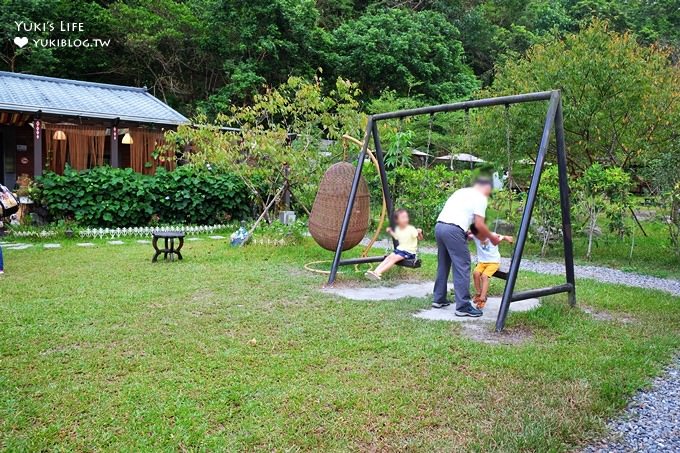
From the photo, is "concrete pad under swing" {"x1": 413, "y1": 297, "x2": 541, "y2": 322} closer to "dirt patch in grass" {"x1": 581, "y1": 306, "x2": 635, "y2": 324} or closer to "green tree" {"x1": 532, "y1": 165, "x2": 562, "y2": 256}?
"dirt patch in grass" {"x1": 581, "y1": 306, "x2": 635, "y2": 324}

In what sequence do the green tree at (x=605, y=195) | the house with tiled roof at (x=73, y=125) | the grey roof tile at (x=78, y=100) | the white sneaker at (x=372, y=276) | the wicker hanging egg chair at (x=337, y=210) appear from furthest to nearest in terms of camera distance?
the house with tiled roof at (x=73, y=125) → the grey roof tile at (x=78, y=100) → the green tree at (x=605, y=195) → the wicker hanging egg chair at (x=337, y=210) → the white sneaker at (x=372, y=276)

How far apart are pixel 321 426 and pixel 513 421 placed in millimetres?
1148

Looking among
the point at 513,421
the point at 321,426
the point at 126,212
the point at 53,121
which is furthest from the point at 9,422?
the point at 53,121

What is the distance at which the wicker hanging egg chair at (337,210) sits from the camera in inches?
337

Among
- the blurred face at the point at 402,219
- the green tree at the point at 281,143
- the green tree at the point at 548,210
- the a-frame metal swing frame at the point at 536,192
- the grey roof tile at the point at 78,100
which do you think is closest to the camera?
the a-frame metal swing frame at the point at 536,192

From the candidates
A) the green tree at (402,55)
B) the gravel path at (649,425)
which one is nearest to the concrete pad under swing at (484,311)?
the gravel path at (649,425)

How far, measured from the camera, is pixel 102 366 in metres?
4.24

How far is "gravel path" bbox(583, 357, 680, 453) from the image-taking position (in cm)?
320

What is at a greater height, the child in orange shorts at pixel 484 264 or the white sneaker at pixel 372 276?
the child in orange shorts at pixel 484 264

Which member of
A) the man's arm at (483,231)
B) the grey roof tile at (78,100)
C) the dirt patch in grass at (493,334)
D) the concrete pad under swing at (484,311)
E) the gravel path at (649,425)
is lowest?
the gravel path at (649,425)

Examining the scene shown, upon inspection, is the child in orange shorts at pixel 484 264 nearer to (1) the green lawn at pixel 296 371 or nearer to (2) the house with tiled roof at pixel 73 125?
(1) the green lawn at pixel 296 371

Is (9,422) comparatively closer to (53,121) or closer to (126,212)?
(126,212)

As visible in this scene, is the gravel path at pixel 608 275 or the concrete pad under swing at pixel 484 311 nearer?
the concrete pad under swing at pixel 484 311

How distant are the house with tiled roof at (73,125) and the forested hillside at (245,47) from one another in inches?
183
